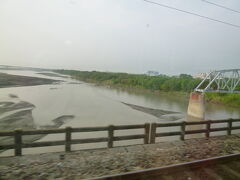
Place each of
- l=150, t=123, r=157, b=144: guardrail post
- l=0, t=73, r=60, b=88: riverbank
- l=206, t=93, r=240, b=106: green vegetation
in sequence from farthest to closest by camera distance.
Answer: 1. l=0, t=73, r=60, b=88: riverbank
2. l=206, t=93, r=240, b=106: green vegetation
3. l=150, t=123, r=157, b=144: guardrail post

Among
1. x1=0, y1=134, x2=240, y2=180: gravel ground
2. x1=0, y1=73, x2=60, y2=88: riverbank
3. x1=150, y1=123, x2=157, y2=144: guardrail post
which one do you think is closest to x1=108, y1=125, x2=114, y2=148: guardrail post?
x1=0, y1=134, x2=240, y2=180: gravel ground

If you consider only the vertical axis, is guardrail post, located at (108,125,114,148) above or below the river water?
above

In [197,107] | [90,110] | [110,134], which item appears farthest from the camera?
[197,107]

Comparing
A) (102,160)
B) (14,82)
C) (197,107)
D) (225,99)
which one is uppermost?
(102,160)

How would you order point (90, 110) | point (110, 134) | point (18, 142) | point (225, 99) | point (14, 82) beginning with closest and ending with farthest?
1. point (18, 142)
2. point (110, 134)
3. point (90, 110)
4. point (225, 99)
5. point (14, 82)

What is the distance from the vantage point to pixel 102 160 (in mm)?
5426

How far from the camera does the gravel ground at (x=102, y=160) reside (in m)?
4.51

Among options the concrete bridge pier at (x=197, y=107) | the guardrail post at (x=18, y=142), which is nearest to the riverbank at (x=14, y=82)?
the concrete bridge pier at (x=197, y=107)

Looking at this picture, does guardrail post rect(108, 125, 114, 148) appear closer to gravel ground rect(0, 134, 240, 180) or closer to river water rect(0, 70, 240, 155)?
gravel ground rect(0, 134, 240, 180)

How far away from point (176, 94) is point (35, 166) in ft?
193

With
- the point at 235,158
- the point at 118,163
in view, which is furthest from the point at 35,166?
the point at 235,158

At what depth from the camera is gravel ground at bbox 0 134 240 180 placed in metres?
4.51

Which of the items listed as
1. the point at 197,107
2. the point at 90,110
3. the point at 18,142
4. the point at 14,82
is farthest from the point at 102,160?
the point at 14,82

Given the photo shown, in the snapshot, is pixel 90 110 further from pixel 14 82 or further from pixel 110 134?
pixel 14 82
